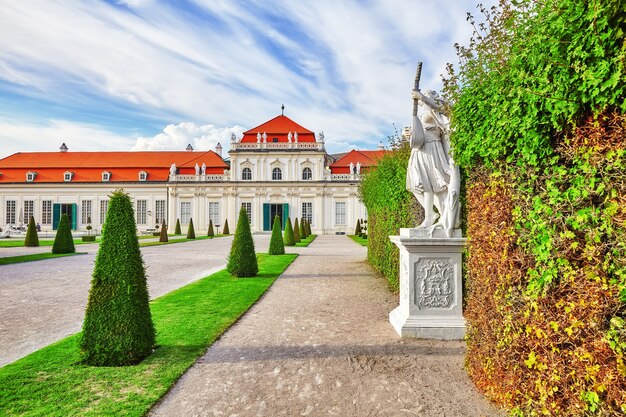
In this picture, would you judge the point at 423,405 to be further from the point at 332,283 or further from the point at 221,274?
the point at 221,274

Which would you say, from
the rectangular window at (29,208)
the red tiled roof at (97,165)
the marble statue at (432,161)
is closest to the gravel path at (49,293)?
the marble statue at (432,161)

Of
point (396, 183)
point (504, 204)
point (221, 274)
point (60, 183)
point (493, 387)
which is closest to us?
point (504, 204)

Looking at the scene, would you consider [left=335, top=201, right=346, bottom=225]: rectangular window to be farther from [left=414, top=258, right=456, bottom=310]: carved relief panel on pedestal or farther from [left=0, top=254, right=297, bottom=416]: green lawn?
[left=414, top=258, right=456, bottom=310]: carved relief panel on pedestal

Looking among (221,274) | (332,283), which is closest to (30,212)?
(221,274)

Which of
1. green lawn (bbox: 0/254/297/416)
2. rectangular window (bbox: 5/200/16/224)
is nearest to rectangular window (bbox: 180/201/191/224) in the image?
rectangular window (bbox: 5/200/16/224)

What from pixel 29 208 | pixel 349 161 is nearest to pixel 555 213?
pixel 349 161

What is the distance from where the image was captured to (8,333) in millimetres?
5320

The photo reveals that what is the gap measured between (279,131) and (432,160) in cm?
3771

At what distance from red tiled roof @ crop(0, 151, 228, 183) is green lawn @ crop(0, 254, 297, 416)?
37748mm

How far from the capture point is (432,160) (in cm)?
491

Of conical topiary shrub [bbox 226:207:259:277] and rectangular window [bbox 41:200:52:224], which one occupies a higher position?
rectangular window [bbox 41:200:52:224]

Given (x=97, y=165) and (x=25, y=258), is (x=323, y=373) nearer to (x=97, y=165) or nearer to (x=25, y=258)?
(x=25, y=258)

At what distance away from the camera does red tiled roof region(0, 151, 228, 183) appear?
1645 inches

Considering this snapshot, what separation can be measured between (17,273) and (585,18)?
43.8ft
